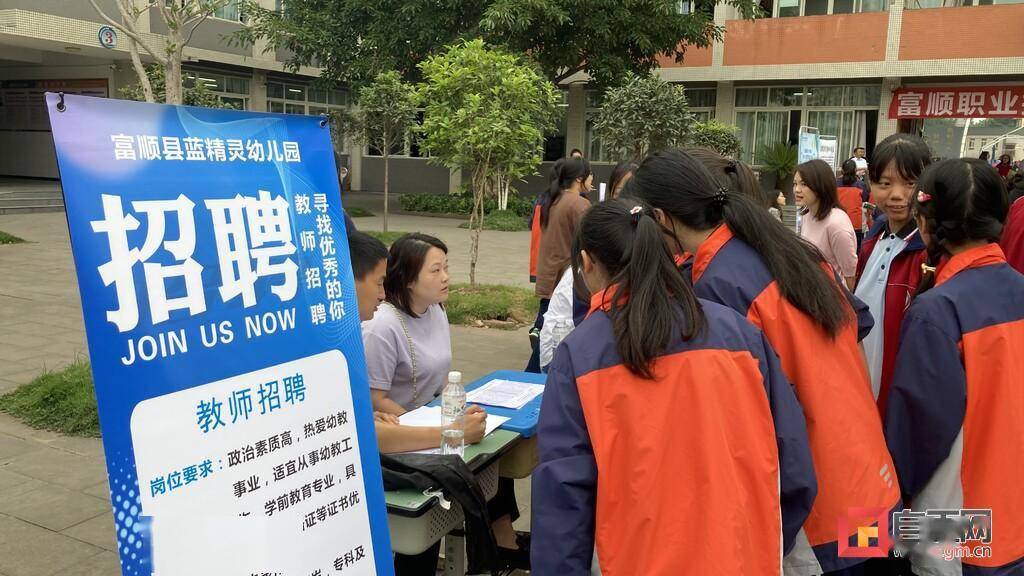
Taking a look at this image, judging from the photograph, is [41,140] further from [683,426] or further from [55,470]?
[683,426]

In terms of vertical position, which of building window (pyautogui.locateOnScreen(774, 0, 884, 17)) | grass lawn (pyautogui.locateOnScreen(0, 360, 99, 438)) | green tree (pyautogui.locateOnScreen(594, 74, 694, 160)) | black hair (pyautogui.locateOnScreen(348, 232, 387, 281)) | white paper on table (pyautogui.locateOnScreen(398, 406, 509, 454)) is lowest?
grass lawn (pyautogui.locateOnScreen(0, 360, 99, 438))

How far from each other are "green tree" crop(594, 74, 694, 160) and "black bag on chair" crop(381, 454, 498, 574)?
10799 millimetres

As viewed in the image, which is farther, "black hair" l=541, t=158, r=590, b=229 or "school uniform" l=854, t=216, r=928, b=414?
"black hair" l=541, t=158, r=590, b=229

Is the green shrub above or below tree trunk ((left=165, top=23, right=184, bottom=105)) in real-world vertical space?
below

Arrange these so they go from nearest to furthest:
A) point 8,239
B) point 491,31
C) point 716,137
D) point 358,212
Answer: point 8,239, point 716,137, point 491,31, point 358,212

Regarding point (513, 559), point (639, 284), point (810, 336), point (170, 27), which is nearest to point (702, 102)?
point (170, 27)

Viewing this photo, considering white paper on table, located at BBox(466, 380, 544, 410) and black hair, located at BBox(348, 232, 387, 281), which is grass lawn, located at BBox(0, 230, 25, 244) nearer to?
white paper on table, located at BBox(466, 380, 544, 410)

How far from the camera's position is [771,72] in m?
18.0

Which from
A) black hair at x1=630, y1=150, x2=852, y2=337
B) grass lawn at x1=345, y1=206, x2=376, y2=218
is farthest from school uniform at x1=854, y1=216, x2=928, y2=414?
grass lawn at x1=345, y1=206, x2=376, y2=218

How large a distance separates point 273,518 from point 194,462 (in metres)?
0.23

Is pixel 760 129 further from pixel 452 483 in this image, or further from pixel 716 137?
pixel 452 483

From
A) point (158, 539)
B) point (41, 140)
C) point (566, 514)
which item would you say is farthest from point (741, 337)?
point (41, 140)

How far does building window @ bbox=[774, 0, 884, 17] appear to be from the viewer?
18555 millimetres

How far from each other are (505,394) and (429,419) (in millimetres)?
485
